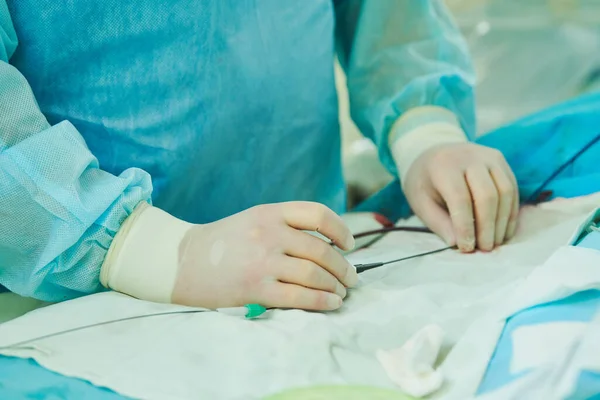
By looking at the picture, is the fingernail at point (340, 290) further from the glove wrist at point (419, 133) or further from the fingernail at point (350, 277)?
the glove wrist at point (419, 133)

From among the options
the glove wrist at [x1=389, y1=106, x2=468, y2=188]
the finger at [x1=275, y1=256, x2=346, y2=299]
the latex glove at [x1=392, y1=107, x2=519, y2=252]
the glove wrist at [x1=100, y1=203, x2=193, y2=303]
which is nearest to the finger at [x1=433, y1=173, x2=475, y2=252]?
the latex glove at [x1=392, y1=107, x2=519, y2=252]

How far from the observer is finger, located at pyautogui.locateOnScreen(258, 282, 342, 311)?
59 centimetres

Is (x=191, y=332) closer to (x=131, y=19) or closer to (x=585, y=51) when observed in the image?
(x=131, y=19)

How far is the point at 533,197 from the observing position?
86 centimetres

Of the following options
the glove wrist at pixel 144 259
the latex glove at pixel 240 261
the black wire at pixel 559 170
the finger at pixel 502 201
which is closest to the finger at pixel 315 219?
the latex glove at pixel 240 261

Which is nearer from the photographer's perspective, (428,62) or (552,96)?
(428,62)

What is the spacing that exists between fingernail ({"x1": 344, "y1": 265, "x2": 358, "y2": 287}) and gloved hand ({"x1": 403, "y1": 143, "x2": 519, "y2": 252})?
0.58 feet

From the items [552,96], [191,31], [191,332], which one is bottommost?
[552,96]

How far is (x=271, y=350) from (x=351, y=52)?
2.29ft

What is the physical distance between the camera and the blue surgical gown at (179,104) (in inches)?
24.4

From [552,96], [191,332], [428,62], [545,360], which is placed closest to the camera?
[545,360]

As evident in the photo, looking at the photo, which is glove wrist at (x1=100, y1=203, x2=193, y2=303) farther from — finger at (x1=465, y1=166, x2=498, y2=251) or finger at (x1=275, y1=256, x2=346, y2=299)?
finger at (x1=465, y1=166, x2=498, y2=251)

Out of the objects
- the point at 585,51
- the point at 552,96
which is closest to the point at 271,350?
the point at 552,96

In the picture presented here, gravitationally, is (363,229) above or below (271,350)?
below
